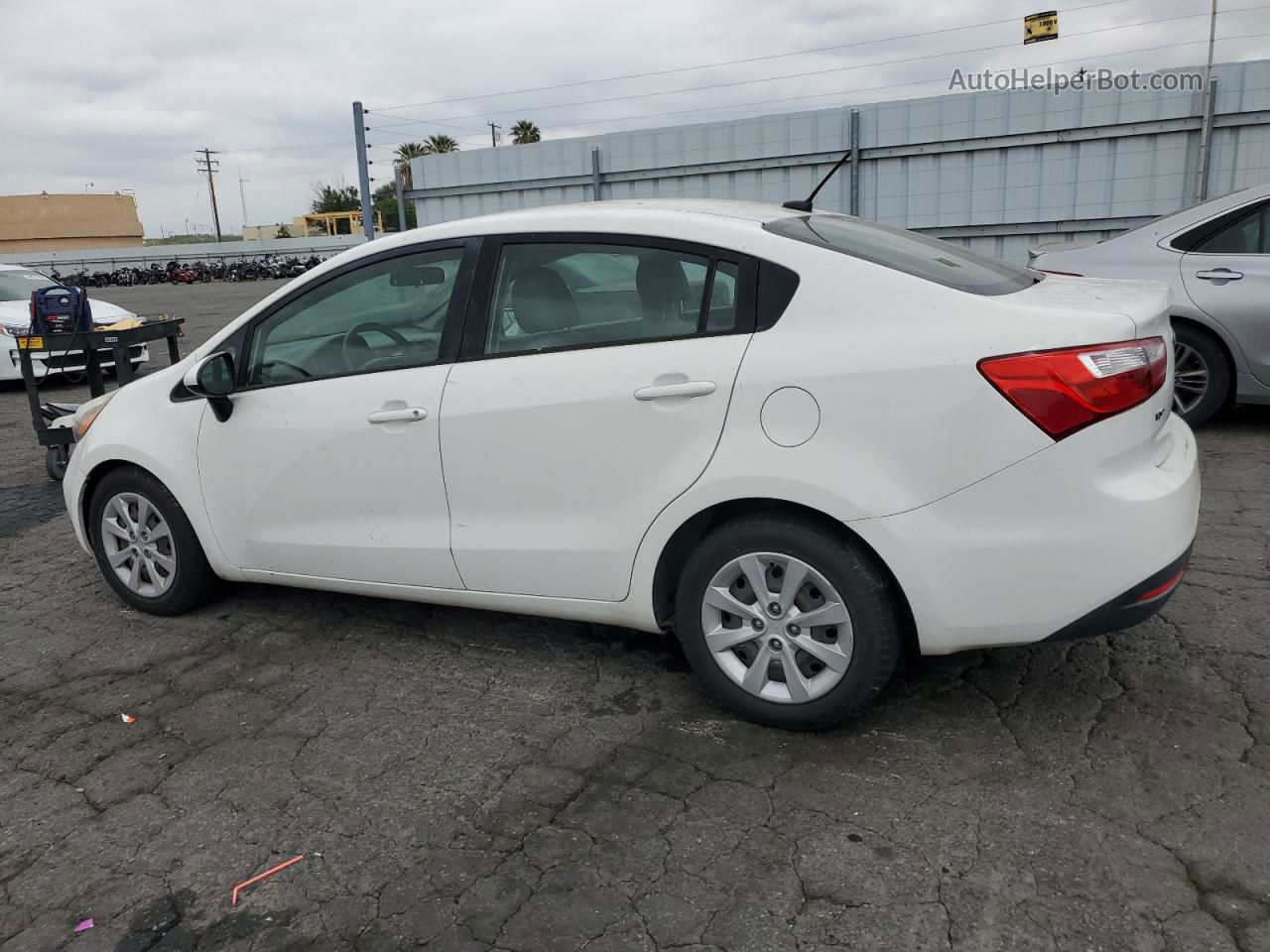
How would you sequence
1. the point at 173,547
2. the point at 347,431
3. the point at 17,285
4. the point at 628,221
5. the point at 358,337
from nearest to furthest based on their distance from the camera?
the point at 628,221, the point at 347,431, the point at 358,337, the point at 173,547, the point at 17,285

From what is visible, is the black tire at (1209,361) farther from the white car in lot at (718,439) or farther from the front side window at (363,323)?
the front side window at (363,323)

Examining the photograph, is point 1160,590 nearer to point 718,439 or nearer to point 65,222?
point 718,439

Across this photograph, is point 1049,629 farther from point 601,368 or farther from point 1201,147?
point 1201,147

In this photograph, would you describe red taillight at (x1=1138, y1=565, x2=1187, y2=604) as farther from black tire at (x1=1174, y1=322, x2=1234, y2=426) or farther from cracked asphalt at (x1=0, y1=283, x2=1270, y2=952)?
black tire at (x1=1174, y1=322, x2=1234, y2=426)

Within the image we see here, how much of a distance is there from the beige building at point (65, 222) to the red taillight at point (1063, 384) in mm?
81096

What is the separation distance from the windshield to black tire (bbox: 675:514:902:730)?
1247 cm

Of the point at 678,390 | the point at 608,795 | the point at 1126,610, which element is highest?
the point at 678,390

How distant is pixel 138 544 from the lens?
4.39 m

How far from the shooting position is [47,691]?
3.78 m

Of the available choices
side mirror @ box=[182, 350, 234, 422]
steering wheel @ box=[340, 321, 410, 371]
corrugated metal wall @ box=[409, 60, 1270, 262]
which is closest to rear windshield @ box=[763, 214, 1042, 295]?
steering wheel @ box=[340, 321, 410, 371]

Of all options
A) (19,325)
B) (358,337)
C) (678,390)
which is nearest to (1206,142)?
(678,390)

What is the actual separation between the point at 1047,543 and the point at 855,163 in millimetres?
11102

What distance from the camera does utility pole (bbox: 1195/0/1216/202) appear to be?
10.9 metres

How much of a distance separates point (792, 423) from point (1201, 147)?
10.6 m
